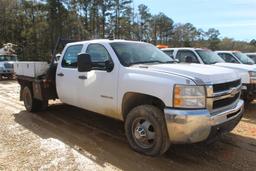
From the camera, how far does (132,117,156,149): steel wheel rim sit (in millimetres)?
4559

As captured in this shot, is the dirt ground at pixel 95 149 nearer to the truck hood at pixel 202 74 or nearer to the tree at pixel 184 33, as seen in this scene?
the truck hood at pixel 202 74

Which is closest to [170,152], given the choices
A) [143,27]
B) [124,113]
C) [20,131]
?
[124,113]

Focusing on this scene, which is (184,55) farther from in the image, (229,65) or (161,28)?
(161,28)

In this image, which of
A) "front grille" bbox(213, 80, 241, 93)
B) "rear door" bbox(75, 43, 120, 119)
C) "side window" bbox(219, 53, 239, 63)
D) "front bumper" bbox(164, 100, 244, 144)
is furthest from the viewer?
"side window" bbox(219, 53, 239, 63)

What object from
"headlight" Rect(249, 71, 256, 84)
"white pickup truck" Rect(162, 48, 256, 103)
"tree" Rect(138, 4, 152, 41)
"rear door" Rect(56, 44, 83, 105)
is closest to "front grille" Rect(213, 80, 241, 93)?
"rear door" Rect(56, 44, 83, 105)

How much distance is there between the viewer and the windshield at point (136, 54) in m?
5.23

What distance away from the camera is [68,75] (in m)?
6.32

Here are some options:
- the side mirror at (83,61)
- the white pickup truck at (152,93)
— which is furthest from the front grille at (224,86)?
the side mirror at (83,61)

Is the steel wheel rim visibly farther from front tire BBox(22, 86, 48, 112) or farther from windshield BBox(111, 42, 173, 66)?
front tire BBox(22, 86, 48, 112)

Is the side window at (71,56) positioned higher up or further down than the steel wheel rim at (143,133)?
higher up

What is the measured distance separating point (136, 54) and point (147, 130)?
162 cm

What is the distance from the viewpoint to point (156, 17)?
62.2 metres

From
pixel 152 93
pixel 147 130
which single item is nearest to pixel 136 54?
pixel 152 93

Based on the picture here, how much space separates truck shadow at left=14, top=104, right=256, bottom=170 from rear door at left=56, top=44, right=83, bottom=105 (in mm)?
686
